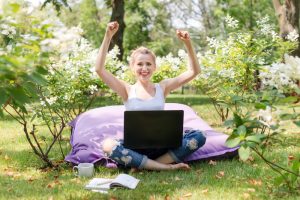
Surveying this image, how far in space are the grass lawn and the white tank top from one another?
62cm

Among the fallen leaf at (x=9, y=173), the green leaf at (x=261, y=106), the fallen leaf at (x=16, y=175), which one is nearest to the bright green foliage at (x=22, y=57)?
the green leaf at (x=261, y=106)

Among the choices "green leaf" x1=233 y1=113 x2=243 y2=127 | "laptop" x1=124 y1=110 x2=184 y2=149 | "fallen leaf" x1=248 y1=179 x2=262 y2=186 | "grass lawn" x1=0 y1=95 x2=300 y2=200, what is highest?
"green leaf" x1=233 y1=113 x2=243 y2=127

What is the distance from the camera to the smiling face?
4371 millimetres

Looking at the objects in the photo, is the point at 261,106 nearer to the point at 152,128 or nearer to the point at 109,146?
the point at 152,128

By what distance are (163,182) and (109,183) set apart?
49 cm

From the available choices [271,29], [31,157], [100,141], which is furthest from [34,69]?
[271,29]

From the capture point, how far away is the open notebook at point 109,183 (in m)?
3.65

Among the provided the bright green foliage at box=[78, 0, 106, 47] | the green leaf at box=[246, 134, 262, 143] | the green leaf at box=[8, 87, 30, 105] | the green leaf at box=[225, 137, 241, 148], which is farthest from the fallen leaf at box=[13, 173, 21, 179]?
the bright green foliage at box=[78, 0, 106, 47]

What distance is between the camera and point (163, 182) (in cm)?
393

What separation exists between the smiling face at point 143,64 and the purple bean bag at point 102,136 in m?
0.85

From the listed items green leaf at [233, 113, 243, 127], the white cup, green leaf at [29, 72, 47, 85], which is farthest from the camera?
the white cup

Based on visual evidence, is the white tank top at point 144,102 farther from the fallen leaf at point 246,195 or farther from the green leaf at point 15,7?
the green leaf at point 15,7

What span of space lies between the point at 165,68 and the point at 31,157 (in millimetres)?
4185

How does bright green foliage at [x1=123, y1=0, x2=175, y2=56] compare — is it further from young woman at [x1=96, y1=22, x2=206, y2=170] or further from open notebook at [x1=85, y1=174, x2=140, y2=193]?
open notebook at [x1=85, y1=174, x2=140, y2=193]
